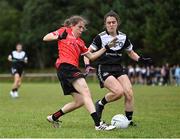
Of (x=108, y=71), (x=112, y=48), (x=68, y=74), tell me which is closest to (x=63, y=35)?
(x=68, y=74)

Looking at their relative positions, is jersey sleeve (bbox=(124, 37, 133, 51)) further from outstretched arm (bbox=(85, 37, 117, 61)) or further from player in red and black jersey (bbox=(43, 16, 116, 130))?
player in red and black jersey (bbox=(43, 16, 116, 130))

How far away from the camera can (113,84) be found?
12.1 metres

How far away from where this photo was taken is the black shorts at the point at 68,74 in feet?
37.3

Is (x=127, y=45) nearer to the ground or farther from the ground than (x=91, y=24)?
farther from the ground

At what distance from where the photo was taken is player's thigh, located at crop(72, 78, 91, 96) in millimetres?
11273

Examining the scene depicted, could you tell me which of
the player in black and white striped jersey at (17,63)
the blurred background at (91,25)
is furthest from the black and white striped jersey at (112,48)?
the blurred background at (91,25)

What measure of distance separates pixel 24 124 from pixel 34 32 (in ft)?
222

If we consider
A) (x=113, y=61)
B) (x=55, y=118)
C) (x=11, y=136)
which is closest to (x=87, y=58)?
(x=113, y=61)

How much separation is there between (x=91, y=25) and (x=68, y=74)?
61941mm

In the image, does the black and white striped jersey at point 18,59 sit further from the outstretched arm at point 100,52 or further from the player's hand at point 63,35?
the player's hand at point 63,35

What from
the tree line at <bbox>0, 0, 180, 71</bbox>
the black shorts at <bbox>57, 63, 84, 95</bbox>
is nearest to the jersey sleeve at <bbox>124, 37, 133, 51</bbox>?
the black shorts at <bbox>57, 63, 84, 95</bbox>

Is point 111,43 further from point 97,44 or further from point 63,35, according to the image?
point 63,35

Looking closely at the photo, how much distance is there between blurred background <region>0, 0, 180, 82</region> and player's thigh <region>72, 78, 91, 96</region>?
143ft

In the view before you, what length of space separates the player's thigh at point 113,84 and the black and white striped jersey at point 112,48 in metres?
0.38
